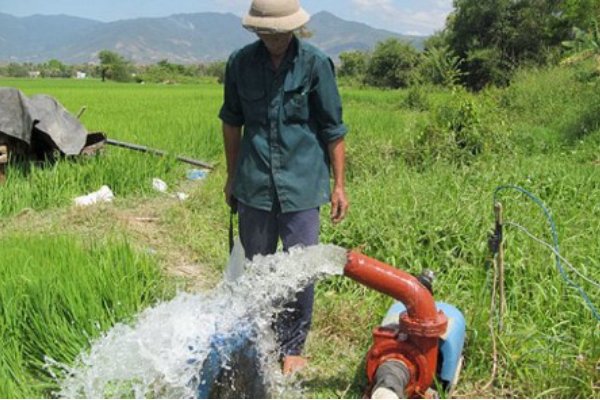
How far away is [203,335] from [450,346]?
828mm

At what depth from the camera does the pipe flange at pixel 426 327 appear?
192cm

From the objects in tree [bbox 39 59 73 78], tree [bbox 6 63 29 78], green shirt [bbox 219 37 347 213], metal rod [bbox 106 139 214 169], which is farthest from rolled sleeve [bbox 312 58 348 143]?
tree [bbox 6 63 29 78]

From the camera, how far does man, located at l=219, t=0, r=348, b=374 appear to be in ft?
7.42

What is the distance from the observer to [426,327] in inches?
75.4

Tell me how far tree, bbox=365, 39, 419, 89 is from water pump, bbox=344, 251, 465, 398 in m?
25.1

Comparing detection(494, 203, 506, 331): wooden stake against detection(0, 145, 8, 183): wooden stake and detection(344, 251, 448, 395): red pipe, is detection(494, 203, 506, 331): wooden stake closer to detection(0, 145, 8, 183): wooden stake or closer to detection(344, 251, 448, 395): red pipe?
detection(344, 251, 448, 395): red pipe

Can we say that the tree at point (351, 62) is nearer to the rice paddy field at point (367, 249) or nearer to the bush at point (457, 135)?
the bush at point (457, 135)

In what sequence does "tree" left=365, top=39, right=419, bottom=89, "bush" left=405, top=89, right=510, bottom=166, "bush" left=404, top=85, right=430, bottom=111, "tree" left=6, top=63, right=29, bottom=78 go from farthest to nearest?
1. "tree" left=6, top=63, right=29, bottom=78
2. "tree" left=365, top=39, right=419, bottom=89
3. "bush" left=404, top=85, right=430, bottom=111
4. "bush" left=405, top=89, right=510, bottom=166

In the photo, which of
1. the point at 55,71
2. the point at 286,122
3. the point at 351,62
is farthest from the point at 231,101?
the point at 55,71

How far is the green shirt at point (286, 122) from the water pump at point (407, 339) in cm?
54

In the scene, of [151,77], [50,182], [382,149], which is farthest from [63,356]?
[151,77]

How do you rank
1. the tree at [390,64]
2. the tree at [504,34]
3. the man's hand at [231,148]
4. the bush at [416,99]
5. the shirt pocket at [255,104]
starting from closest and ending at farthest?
the shirt pocket at [255,104] < the man's hand at [231,148] < the bush at [416,99] < the tree at [504,34] < the tree at [390,64]

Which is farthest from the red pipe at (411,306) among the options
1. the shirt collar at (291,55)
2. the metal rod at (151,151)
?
the metal rod at (151,151)

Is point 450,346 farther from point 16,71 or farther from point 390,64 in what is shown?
point 16,71
